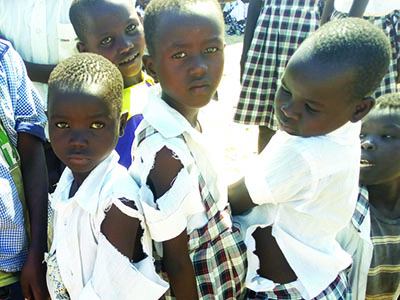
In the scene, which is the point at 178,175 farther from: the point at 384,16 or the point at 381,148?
the point at 384,16

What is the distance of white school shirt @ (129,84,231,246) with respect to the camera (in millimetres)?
1316

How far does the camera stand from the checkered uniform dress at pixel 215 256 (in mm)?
1444

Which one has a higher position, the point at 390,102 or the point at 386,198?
the point at 390,102

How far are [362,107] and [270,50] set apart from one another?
Answer: 2143 mm

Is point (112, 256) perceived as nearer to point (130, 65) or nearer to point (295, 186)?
point (295, 186)

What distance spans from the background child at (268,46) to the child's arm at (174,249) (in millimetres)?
2275

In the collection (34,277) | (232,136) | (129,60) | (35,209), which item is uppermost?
(129,60)

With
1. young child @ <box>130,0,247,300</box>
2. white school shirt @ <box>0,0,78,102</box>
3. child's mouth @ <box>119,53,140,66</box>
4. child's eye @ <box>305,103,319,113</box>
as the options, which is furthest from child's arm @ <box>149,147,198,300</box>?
white school shirt @ <box>0,0,78,102</box>

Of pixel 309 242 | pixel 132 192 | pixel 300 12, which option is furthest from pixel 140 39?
pixel 300 12

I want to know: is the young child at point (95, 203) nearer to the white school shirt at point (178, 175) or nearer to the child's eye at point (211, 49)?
the white school shirt at point (178, 175)

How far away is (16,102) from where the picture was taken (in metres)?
1.62

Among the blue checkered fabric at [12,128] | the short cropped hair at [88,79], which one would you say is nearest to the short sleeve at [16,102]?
the blue checkered fabric at [12,128]

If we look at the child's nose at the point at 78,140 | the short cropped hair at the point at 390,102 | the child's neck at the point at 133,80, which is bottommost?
the child's neck at the point at 133,80

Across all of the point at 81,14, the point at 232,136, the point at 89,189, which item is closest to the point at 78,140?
the point at 89,189
